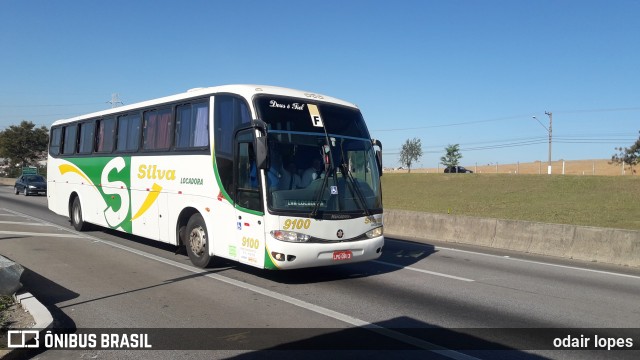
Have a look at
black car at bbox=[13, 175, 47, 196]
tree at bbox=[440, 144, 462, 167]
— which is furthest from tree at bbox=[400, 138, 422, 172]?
black car at bbox=[13, 175, 47, 196]

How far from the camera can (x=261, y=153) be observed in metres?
7.92

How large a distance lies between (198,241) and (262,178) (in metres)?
2.61

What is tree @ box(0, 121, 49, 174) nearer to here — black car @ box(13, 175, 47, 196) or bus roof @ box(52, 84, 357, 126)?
black car @ box(13, 175, 47, 196)

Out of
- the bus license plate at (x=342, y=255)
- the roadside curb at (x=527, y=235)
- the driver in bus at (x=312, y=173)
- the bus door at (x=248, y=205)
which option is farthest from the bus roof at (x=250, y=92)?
the roadside curb at (x=527, y=235)

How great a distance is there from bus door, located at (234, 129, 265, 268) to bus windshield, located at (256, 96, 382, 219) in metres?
0.32

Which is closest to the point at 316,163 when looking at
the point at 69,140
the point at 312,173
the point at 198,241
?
the point at 312,173

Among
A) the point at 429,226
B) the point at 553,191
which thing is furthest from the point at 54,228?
the point at 553,191

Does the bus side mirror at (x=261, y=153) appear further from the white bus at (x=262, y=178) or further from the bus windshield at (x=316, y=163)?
the bus windshield at (x=316, y=163)

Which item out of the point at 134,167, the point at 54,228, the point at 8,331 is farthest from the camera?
the point at 54,228

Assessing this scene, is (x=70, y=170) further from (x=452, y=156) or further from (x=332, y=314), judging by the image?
(x=452, y=156)

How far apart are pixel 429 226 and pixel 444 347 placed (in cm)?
1137

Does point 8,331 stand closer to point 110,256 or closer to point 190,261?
point 190,261

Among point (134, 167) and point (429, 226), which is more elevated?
point (134, 167)

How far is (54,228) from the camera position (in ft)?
54.5
